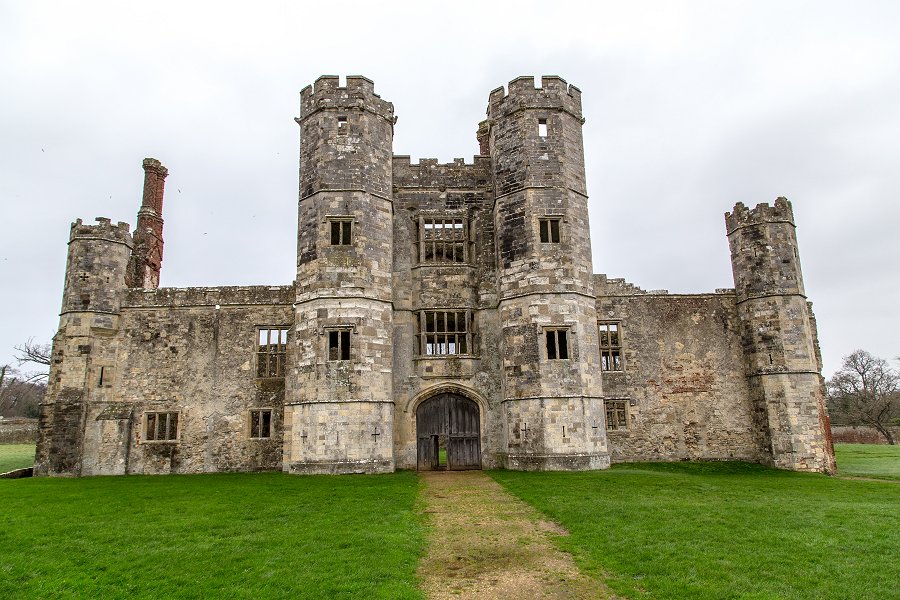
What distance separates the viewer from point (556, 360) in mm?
19219

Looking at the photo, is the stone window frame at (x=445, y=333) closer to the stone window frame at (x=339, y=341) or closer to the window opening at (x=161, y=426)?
the stone window frame at (x=339, y=341)

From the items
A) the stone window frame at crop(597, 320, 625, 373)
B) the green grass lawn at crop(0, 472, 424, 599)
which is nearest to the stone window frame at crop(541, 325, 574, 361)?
the stone window frame at crop(597, 320, 625, 373)

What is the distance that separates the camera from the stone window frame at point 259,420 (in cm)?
2106

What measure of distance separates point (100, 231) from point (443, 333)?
13.0 meters

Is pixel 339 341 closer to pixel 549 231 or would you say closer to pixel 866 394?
pixel 549 231

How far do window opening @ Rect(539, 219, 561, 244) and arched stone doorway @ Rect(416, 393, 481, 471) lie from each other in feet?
20.4

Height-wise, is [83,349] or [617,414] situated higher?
[83,349]

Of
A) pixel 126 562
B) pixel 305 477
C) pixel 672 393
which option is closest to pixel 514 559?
pixel 126 562

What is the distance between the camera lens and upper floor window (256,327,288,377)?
21.6 meters

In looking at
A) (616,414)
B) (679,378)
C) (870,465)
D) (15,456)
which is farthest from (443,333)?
(15,456)

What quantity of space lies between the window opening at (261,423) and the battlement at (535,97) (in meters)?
13.6

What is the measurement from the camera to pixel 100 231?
21.6 m

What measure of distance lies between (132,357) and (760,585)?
21267mm

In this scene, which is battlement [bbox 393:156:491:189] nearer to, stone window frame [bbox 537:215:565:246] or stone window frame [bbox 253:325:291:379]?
stone window frame [bbox 537:215:565:246]
